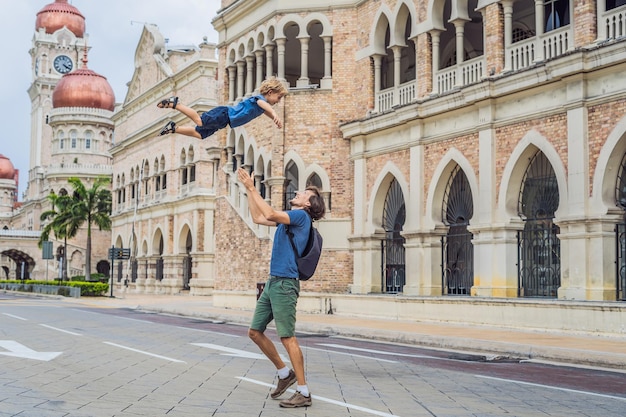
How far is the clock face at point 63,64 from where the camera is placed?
111 meters

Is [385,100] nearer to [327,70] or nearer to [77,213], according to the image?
[327,70]

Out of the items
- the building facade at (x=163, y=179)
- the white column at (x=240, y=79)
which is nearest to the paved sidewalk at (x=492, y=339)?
the white column at (x=240, y=79)

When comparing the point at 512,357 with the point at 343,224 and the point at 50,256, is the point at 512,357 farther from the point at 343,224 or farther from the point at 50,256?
the point at 50,256

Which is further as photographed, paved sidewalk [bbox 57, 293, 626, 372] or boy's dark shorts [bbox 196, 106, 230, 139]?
paved sidewalk [bbox 57, 293, 626, 372]

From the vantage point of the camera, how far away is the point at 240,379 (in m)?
9.68

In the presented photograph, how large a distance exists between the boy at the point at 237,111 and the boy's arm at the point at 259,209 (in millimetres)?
1459

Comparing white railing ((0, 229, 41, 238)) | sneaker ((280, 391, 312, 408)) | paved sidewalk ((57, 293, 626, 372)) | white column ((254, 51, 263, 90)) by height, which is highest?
white column ((254, 51, 263, 90))

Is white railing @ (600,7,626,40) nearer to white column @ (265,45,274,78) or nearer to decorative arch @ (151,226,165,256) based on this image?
white column @ (265,45,274,78)

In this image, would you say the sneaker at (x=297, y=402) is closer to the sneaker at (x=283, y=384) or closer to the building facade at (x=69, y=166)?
the sneaker at (x=283, y=384)

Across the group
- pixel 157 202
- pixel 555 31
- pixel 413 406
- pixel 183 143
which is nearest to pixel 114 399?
pixel 413 406

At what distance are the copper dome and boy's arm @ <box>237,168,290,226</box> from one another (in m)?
83.0

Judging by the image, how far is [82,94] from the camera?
286 ft

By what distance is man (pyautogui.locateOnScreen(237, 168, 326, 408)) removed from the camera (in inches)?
307

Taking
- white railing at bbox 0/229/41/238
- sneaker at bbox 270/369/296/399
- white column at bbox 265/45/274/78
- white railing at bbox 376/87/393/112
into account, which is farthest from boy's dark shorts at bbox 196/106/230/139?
white railing at bbox 0/229/41/238
